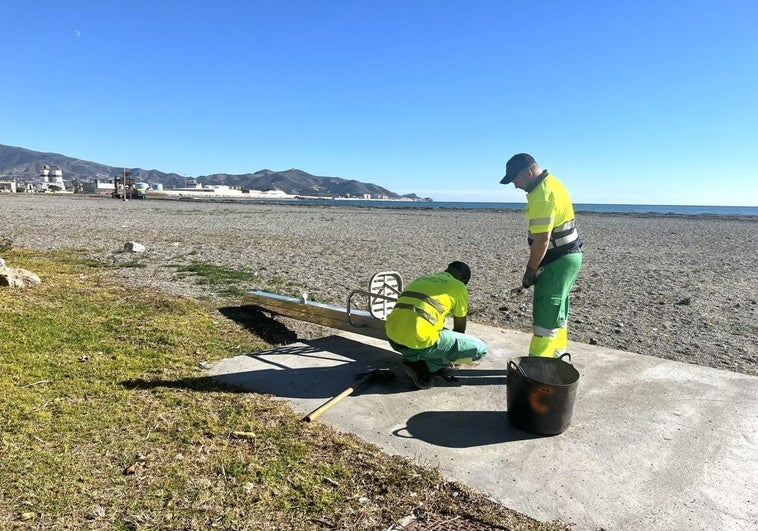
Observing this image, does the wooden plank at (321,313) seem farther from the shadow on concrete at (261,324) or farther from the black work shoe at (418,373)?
the black work shoe at (418,373)

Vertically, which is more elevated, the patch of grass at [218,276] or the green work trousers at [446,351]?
the green work trousers at [446,351]

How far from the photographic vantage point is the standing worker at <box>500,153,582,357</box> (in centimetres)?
472

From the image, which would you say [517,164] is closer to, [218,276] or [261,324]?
[261,324]

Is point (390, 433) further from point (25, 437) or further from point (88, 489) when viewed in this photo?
point (25, 437)

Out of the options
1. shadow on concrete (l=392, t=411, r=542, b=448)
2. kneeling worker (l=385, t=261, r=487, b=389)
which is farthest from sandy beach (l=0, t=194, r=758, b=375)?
shadow on concrete (l=392, t=411, r=542, b=448)

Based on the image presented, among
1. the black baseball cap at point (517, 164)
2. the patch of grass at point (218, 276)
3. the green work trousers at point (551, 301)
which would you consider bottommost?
the patch of grass at point (218, 276)

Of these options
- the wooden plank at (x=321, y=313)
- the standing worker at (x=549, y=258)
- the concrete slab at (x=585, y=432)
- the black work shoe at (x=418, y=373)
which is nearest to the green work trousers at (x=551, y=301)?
the standing worker at (x=549, y=258)

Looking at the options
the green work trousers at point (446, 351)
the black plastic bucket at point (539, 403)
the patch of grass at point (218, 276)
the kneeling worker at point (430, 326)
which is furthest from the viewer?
the patch of grass at point (218, 276)

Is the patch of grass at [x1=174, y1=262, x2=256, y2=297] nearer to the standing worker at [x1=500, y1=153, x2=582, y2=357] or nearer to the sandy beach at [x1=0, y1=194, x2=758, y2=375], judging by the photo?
the sandy beach at [x1=0, y1=194, x2=758, y2=375]

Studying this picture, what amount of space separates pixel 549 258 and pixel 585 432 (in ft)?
5.32

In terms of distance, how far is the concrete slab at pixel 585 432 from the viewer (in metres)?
3.05

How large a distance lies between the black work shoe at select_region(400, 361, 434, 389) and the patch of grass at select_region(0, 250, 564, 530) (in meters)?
1.15

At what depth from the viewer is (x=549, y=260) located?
4785 millimetres

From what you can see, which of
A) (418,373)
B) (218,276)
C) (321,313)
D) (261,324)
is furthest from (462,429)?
(218,276)
